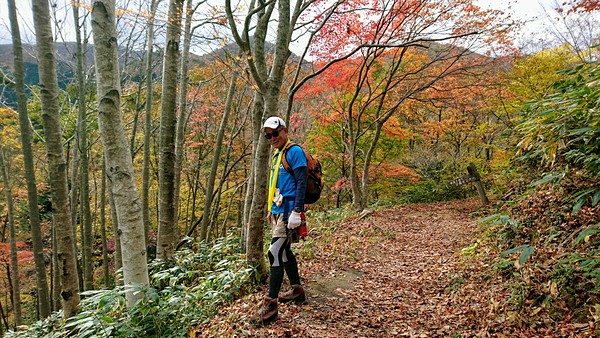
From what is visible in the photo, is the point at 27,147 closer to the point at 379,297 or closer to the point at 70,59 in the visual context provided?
the point at 70,59

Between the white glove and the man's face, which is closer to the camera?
the white glove

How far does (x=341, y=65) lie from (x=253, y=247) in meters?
8.93

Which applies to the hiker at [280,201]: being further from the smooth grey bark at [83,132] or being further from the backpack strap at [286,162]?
the smooth grey bark at [83,132]

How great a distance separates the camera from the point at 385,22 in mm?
9023

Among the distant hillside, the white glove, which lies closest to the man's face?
the white glove

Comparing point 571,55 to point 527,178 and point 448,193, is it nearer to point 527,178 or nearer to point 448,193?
point 448,193

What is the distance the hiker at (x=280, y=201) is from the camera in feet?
9.14

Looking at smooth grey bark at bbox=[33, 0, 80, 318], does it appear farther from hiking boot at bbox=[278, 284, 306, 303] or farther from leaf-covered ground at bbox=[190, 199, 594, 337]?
hiking boot at bbox=[278, 284, 306, 303]

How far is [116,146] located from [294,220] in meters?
1.76

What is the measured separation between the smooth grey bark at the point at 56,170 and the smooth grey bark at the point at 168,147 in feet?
3.95

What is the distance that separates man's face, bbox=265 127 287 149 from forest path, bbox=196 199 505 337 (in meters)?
1.69

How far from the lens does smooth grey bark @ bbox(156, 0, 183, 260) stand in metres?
4.50

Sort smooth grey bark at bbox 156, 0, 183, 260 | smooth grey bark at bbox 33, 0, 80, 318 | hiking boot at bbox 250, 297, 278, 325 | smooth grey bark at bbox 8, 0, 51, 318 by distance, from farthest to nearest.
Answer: smooth grey bark at bbox 8, 0, 51, 318 → smooth grey bark at bbox 156, 0, 183, 260 → smooth grey bark at bbox 33, 0, 80, 318 → hiking boot at bbox 250, 297, 278, 325

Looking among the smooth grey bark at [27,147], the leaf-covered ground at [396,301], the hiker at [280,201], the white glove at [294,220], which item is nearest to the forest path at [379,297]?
the leaf-covered ground at [396,301]
